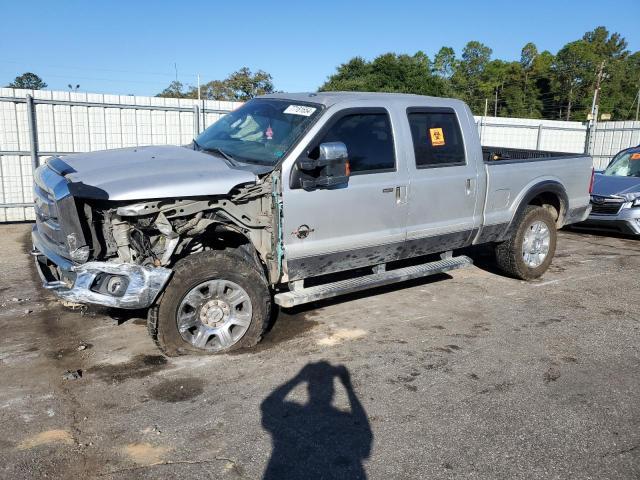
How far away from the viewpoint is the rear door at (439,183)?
5.37 m

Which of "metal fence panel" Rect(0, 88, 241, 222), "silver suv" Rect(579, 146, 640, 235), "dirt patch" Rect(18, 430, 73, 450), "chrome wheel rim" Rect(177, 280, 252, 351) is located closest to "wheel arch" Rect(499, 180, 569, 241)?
"silver suv" Rect(579, 146, 640, 235)

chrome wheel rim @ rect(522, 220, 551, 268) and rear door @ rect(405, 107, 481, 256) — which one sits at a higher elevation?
rear door @ rect(405, 107, 481, 256)

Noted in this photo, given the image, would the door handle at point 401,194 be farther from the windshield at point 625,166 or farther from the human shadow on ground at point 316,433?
the windshield at point 625,166

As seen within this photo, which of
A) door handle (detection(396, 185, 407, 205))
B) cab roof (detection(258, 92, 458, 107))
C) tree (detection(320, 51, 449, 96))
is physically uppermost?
tree (detection(320, 51, 449, 96))

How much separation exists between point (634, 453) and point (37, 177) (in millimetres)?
5052

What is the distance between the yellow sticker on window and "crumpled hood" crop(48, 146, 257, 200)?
83.0 inches

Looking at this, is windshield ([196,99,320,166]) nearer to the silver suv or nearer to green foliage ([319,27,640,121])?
the silver suv

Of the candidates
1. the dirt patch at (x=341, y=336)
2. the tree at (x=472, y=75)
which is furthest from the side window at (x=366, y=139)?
the tree at (x=472, y=75)

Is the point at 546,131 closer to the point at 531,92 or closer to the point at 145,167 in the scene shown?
the point at 145,167

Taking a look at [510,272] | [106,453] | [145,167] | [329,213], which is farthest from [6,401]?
[510,272]

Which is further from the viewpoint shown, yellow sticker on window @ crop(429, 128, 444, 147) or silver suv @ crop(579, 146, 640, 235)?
silver suv @ crop(579, 146, 640, 235)

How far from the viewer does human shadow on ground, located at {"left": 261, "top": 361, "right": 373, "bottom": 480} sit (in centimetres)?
305

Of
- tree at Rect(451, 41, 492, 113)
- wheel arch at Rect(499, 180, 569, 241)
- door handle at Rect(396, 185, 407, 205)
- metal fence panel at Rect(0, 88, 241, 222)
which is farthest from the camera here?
tree at Rect(451, 41, 492, 113)

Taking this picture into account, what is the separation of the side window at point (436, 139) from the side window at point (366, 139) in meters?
0.34
